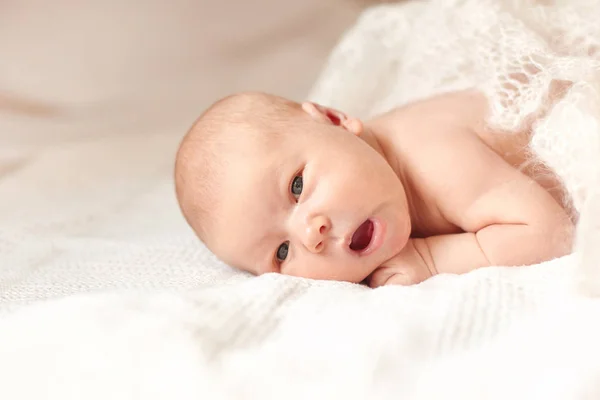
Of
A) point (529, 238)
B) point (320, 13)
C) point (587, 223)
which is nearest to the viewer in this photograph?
point (587, 223)

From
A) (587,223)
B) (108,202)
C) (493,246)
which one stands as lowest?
(108,202)

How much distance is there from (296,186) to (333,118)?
190 millimetres

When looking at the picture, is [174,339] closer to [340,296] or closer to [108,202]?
[340,296]

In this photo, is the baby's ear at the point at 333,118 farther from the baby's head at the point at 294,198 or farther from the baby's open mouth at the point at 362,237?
the baby's open mouth at the point at 362,237

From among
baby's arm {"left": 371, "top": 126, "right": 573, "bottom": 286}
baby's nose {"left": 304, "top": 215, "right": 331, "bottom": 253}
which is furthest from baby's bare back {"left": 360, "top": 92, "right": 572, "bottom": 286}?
baby's nose {"left": 304, "top": 215, "right": 331, "bottom": 253}

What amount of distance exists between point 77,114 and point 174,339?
107cm

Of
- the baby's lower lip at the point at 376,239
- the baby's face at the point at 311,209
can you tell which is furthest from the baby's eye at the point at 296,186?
the baby's lower lip at the point at 376,239

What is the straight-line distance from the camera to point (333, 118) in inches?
42.5

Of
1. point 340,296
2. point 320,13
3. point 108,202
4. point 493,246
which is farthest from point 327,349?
point 320,13

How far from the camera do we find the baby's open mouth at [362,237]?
91 cm

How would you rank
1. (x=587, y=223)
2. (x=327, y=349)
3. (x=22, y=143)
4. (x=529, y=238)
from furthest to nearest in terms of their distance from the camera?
(x=22, y=143) → (x=529, y=238) → (x=587, y=223) → (x=327, y=349)

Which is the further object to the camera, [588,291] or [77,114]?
[77,114]

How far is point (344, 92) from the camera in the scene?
141 cm

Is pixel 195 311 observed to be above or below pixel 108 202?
above
